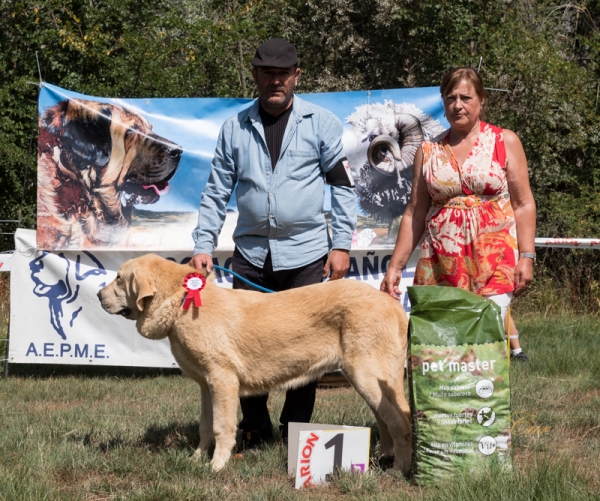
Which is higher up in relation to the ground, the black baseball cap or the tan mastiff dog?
the black baseball cap

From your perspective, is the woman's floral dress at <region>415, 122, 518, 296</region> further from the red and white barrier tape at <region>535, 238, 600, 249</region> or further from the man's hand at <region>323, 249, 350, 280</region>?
the red and white barrier tape at <region>535, 238, 600, 249</region>

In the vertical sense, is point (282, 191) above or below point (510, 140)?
below

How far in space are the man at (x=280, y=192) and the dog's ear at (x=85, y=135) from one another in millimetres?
3011

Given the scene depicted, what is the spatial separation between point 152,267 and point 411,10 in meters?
9.64

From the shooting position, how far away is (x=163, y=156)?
23.9 feet

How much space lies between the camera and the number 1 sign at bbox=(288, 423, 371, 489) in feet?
12.6

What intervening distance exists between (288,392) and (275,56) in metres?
2.03

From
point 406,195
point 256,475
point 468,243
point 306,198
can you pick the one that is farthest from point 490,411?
point 406,195

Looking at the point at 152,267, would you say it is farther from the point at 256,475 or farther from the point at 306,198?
the point at 256,475

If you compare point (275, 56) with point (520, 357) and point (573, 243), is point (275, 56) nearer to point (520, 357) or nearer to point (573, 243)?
point (520, 357)

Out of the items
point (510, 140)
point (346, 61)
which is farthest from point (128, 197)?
point (346, 61)

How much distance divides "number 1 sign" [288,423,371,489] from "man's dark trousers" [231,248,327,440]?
2.26 feet

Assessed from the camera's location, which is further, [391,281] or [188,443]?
[188,443]

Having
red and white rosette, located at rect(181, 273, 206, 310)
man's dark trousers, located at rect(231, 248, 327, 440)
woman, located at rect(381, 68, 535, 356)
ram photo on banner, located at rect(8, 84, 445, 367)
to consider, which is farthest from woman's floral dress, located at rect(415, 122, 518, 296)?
ram photo on banner, located at rect(8, 84, 445, 367)
